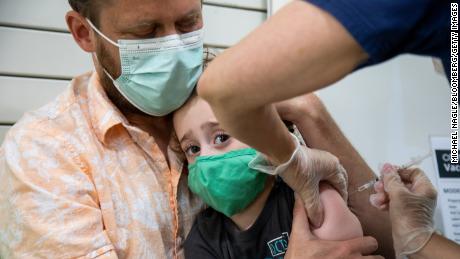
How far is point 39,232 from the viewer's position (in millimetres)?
1327

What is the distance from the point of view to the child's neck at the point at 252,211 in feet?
4.79

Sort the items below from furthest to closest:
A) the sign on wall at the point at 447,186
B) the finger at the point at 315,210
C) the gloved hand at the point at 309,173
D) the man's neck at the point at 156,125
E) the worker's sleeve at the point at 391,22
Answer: the sign on wall at the point at 447,186, the man's neck at the point at 156,125, the finger at the point at 315,210, the gloved hand at the point at 309,173, the worker's sleeve at the point at 391,22

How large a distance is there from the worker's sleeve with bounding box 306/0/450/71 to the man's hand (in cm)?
73

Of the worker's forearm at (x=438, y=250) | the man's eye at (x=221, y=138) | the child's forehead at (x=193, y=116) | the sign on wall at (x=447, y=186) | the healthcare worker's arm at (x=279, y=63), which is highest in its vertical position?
the healthcare worker's arm at (x=279, y=63)

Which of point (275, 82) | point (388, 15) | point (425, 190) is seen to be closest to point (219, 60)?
point (275, 82)

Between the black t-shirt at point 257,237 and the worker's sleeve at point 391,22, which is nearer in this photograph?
the worker's sleeve at point 391,22

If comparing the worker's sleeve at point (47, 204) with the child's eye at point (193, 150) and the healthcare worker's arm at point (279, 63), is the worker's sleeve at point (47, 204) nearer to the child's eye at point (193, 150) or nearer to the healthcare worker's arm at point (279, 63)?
the child's eye at point (193, 150)

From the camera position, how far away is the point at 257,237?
1433 mm

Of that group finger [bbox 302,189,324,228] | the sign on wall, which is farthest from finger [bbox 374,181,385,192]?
the sign on wall

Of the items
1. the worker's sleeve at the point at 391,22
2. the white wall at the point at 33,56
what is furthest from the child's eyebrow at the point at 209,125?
the white wall at the point at 33,56

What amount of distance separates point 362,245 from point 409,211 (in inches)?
7.7

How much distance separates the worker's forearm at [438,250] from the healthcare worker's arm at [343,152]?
24 cm

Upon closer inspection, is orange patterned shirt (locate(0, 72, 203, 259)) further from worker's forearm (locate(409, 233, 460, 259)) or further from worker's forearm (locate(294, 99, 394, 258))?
worker's forearm (locate(409, 233, 460, 259))

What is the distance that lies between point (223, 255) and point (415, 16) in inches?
40.0
